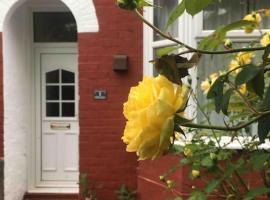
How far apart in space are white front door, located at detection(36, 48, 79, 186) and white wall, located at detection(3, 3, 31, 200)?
0.22 meters

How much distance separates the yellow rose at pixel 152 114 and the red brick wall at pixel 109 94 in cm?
472

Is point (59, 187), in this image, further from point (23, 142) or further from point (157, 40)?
point (157, 40)

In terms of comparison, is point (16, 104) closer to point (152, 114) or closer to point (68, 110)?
point (68, 110)

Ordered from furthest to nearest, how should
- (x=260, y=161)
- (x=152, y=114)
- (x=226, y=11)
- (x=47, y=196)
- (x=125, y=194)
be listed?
(x=47, y=196) → (x=125, y=194) → (x=226, y=11) → (x=260, y=161) → (x=152, y=114)

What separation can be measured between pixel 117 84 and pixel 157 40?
0.77 metres

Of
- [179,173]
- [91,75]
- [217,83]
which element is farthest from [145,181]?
[217,83]

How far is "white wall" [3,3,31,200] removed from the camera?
5.98 meters

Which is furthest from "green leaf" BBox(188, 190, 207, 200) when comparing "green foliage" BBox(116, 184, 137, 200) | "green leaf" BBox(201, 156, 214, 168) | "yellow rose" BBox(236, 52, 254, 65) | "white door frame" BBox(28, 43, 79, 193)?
"white door frame" BBox(28, 43, 79, 193)

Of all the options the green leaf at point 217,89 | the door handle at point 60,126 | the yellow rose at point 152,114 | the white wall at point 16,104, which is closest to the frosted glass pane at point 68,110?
the door handle at point 60,126

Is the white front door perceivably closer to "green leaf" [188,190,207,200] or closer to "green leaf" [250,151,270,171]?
"green leaf" [188,190,207,200]

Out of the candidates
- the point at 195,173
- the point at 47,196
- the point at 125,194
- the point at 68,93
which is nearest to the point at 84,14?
the point at 68,93

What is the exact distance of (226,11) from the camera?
4.61m

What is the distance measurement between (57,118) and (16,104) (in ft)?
2.26

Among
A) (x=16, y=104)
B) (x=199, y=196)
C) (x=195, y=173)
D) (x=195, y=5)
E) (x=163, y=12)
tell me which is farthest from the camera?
(x=16, y=104)
